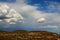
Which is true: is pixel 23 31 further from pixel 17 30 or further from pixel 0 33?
pixel 0 33

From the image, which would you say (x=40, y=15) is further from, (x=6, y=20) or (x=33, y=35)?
(x=6, y=20)

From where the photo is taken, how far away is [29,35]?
13.2 meters

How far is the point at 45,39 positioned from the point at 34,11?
198cm

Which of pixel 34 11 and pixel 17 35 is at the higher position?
pixel 34 11

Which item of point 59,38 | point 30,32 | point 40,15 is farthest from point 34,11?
point 59,38

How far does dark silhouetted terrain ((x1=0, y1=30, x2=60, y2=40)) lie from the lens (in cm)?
1302

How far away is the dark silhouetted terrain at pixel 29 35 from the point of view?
42.7 feet

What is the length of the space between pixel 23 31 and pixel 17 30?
15.6 inches

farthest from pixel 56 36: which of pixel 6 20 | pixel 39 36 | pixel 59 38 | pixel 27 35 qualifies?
pixel 6 20

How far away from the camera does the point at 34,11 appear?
1318 cm

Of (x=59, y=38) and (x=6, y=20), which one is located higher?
(x=6, y=20)

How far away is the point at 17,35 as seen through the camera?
525 inches

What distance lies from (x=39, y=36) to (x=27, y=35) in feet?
2.69

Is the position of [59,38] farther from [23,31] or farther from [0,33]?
[0,33]
